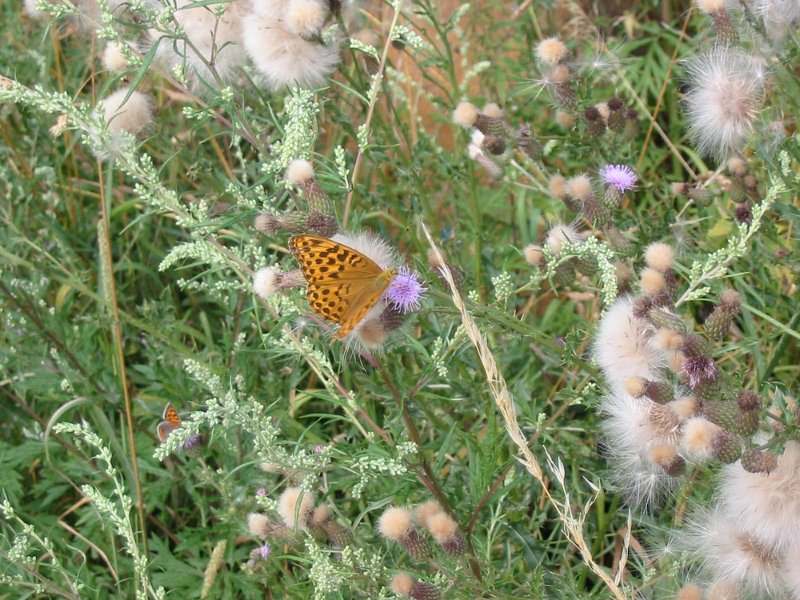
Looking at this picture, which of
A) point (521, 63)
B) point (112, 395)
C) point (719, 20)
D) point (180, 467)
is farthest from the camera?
point (521, 63)

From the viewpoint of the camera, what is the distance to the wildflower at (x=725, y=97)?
2457 millimetres

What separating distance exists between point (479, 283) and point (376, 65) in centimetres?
73

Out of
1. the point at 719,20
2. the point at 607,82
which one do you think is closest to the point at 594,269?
the point at 719,20

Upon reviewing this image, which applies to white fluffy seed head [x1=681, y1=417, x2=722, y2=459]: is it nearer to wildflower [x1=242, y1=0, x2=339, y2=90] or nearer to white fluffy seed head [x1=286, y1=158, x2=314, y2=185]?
white fluffy seed head [x1=286, y1=158, x2=314, y2=185]

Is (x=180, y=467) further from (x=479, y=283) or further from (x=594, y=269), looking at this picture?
(x=594, y=269)

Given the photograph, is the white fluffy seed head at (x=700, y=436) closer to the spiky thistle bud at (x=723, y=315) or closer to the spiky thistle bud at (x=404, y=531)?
the spiky thistle bud at (x=723, y=315)

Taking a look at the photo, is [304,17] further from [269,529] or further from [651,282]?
[269,529]

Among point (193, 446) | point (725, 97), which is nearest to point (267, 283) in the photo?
point (193, 446)

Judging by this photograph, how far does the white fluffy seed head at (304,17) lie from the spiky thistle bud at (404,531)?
1366 mm

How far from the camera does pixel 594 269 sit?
2.21 meters

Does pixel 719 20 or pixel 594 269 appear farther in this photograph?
pixel 719 20

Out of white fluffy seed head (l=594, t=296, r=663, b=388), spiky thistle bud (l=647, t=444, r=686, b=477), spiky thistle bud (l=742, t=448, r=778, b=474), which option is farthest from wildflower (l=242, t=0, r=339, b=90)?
spiky thistle bud (l=742, t=448, r=778, b=474)

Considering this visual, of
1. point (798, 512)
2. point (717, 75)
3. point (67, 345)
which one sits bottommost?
point (798, 512)

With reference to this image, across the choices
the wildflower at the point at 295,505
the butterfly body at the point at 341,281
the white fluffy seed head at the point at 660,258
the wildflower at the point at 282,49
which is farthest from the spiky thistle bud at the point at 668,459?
the wildflower at the point at 282,49
